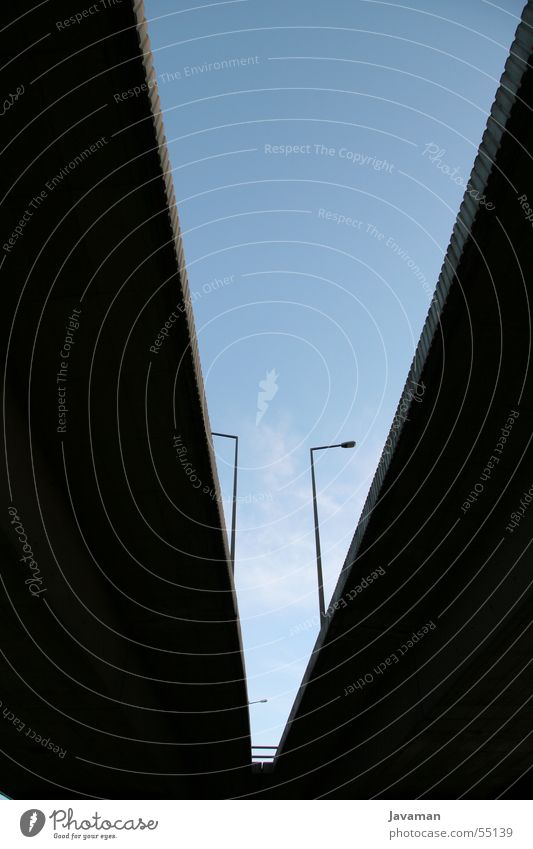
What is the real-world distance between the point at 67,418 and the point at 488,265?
6833 mm

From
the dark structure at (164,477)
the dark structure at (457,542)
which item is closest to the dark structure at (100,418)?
the dark structure at (164,477)

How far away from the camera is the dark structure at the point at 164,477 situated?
688 cm

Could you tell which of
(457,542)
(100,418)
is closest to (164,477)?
(100,418)

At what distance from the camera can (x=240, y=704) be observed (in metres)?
21.9

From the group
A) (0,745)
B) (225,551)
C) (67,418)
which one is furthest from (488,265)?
(0,745)

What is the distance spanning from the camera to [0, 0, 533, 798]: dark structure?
22.6ft

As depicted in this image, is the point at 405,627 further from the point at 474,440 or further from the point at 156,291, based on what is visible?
the point at 156,291
